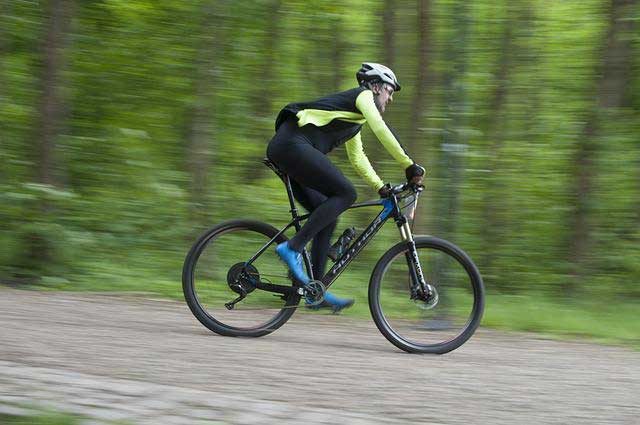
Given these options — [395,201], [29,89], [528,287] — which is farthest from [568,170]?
[29,89]

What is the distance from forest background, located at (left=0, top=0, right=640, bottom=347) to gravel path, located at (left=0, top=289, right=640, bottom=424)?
226 cm

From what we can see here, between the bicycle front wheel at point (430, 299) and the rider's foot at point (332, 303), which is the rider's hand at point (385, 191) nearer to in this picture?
the bicycle front wheel at point (430, 299)

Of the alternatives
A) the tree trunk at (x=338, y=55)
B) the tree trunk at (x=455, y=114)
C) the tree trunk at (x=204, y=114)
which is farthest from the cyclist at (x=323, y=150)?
the tree trunk at (x=338, y=55)

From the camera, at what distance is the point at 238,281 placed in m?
6.66

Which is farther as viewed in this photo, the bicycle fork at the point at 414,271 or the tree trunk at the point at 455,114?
the tree trunk at the point at 455,114

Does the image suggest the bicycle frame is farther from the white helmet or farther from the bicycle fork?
the white helmet

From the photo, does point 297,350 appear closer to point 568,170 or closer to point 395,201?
point 395,201

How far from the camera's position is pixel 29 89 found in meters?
9.98

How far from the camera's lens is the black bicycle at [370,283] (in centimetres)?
641

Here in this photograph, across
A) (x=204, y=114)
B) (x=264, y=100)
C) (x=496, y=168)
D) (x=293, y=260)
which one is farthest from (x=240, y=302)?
(x=264, y=100)

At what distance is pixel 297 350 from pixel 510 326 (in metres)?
2.72

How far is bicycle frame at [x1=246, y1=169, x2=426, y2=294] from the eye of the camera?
21.2ft

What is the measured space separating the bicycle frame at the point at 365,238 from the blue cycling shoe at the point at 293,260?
6cm

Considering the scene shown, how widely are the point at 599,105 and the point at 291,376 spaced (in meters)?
6.52
